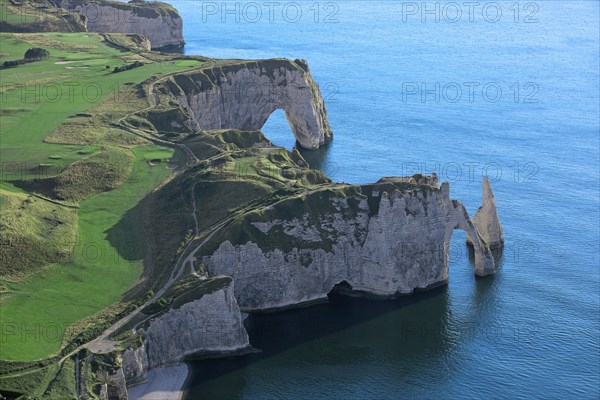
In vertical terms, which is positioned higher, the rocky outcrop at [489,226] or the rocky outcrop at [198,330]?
the rocky outcrop at [489,226]

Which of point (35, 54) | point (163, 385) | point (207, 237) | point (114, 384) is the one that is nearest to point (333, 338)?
point (207, 237)

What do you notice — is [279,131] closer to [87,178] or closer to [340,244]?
[87,178]

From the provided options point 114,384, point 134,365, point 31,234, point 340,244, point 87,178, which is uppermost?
point 87,178

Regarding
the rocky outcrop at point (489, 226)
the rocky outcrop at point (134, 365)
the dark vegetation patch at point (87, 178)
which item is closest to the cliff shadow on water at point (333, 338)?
the rocky outcrop at point (134, 365)

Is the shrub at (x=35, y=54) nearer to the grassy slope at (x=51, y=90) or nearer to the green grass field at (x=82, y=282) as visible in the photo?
the grassy slope at (x=51, y=90)

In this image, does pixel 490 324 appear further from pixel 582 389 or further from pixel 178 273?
pixel 178 273

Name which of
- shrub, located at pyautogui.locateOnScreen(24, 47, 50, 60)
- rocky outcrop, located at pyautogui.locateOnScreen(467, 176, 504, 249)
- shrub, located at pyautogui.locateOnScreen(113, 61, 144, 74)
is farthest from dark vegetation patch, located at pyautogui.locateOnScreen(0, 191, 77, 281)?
shrub, located at pyautogui.locateOnScreen(24, 47, 50, 60)
